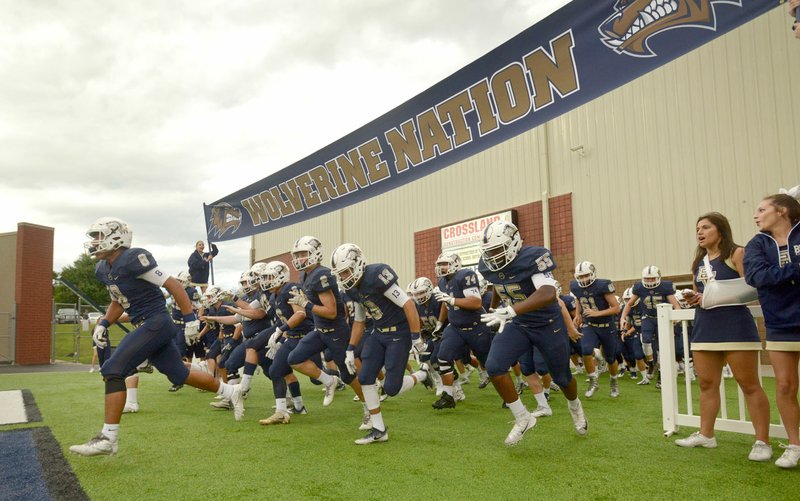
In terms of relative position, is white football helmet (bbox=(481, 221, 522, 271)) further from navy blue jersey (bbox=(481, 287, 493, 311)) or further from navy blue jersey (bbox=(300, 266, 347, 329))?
navy blue jersey (bbox=(481, 287, 493, 311))

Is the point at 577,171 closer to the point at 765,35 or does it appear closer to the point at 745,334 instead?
the point at 765,35

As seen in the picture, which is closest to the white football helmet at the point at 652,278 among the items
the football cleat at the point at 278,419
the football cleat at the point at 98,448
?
the football cleat at the point at 278,419

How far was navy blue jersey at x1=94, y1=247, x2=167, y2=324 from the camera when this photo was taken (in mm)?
5473

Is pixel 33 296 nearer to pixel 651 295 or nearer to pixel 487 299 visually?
pixel 487 299

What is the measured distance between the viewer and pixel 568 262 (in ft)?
51.1

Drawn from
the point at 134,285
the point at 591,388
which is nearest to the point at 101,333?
the point at 134,285

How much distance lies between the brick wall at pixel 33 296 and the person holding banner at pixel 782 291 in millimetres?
22126

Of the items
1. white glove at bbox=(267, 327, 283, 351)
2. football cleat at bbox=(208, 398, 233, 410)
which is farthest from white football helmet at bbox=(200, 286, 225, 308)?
white glove at bbox=(267, 327, 283, 351)

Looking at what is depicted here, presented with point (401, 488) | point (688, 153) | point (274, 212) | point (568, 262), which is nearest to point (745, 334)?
point (401, 488)

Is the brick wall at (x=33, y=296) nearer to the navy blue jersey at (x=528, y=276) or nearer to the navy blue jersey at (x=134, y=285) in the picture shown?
the navy blue jersey at (x=134, y=285)

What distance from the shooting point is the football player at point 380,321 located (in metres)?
5.97

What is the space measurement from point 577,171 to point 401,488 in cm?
1306

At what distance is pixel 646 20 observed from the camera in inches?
275

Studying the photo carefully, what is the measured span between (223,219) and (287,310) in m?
10.3
